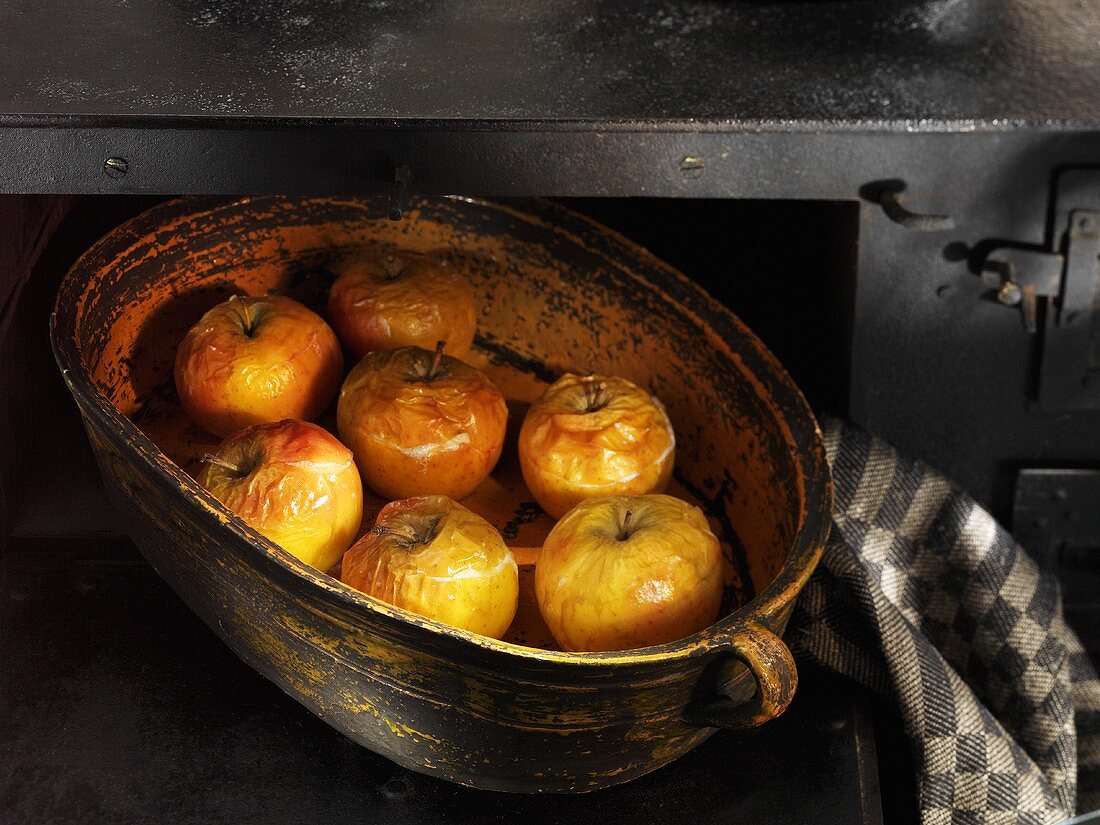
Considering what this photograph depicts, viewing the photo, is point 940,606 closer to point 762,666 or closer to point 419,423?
point 762,666

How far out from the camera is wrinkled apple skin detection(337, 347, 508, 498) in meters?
1.35

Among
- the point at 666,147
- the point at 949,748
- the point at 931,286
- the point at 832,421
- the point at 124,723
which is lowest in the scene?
the point at 949,748

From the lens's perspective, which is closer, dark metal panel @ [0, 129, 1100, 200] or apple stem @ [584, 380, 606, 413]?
dark metal panel @ [0, 129, 1100, 200]

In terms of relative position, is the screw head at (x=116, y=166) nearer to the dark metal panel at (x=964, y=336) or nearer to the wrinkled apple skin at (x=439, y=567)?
the wrinkled apple skin at (x=439, y=567)

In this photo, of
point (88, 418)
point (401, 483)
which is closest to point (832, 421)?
point (401, 483)

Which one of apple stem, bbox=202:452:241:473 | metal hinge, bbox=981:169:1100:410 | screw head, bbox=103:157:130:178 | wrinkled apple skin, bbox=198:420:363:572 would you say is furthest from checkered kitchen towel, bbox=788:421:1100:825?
screw head, bbox=103:157:130:178

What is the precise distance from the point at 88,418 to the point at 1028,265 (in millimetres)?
1088

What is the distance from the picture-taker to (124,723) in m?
1.34

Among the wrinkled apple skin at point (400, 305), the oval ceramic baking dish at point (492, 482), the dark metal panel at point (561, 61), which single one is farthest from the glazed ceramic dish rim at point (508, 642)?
the dark metal panel at point (561, 61)

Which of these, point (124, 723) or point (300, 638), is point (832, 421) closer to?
point (300, 638)

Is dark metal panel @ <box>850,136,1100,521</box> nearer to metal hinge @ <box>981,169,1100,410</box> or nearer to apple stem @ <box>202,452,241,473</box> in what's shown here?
metal hinge @ <box>981,169,1100,410</box>

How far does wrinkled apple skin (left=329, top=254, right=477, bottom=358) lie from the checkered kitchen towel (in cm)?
53

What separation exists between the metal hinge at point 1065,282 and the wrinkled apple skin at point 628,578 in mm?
478

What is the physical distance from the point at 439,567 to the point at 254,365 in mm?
406
